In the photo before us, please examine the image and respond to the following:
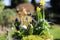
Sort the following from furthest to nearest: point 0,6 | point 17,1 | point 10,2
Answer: point 10,2
point 17,1
point 0,6

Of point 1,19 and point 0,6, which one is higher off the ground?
point 0,6

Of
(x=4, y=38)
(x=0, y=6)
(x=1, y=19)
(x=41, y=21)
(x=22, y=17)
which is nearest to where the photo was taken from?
(x=4, y=38)

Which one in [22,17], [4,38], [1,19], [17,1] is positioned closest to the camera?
[4,38]

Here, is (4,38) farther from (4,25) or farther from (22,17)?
(4,25)

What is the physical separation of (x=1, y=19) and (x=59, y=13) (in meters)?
12.3

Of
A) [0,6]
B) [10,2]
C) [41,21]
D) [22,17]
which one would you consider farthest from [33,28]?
[10,2]

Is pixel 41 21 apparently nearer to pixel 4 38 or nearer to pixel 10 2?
pixel 4 38

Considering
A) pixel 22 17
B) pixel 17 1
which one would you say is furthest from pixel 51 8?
pixel 22 17

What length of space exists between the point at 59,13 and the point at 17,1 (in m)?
8.91

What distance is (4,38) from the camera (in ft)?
31.6

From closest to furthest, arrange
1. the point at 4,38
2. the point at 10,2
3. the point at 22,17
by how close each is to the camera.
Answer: the point at 4,38 < the point at 22,17 < the point at 10,2

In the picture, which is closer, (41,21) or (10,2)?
(41,21)

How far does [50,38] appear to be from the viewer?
386 inches

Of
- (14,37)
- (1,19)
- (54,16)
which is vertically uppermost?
(14,37)
